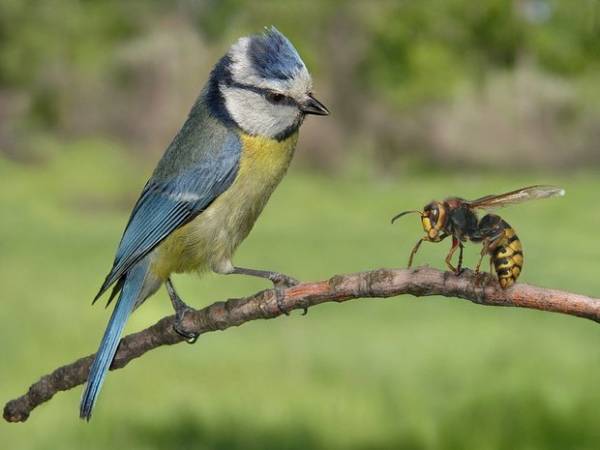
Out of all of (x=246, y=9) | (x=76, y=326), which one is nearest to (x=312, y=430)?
(x=76, y=326)

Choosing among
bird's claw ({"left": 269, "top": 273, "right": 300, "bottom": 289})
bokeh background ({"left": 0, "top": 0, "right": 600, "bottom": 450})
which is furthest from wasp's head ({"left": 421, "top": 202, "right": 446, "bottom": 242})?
bokeh background ({"left": 0, "top": 0, "right": 600, "bottom": 450})

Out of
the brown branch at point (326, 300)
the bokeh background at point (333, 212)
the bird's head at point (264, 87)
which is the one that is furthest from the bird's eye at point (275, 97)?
the bokeh background at point (333, 212)

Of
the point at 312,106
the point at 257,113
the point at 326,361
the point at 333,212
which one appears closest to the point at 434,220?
the point at 312,106

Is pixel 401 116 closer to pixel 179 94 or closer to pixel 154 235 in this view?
pixel 179 94

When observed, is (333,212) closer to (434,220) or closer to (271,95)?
(271,95)

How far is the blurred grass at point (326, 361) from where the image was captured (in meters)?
3.05

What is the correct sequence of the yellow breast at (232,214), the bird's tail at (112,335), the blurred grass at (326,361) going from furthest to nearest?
the blurred grass at (326,361) → the yellow breast at (232,214) → the bird's tail at (112,335)

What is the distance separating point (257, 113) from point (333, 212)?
3577mm

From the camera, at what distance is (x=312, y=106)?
5.40 ft

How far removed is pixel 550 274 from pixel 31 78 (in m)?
3.59

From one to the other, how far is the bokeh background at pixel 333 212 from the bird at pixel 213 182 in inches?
49.4

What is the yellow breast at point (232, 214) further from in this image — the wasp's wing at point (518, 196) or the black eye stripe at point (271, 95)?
the wasp's wing at point (518, 196)

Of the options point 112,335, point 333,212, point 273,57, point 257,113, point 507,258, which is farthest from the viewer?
point 333,212

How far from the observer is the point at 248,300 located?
1317 mm
